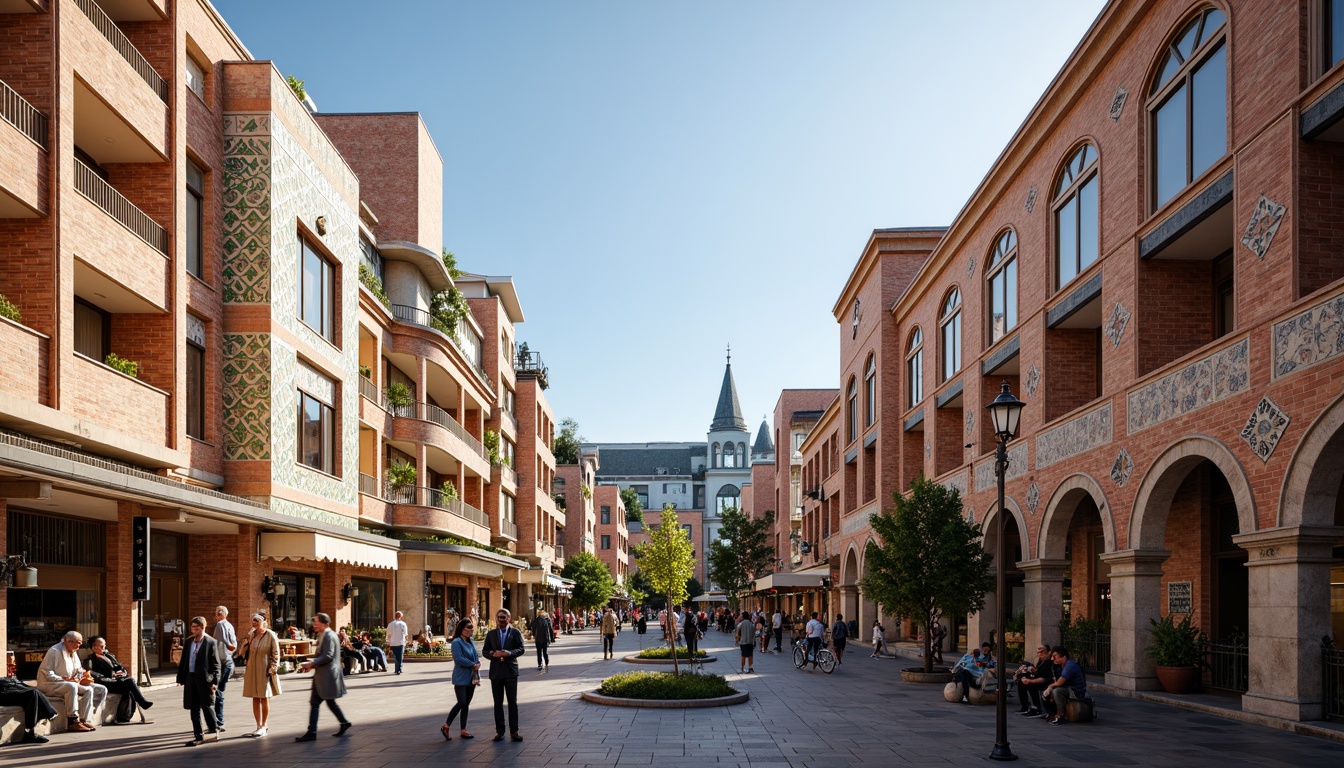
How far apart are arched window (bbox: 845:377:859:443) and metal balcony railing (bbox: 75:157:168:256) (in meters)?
32.6

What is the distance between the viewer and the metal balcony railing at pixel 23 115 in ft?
53.5

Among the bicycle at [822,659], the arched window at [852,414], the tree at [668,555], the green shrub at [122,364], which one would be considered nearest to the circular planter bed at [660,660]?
the tree at [668,555]

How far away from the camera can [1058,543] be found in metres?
23.9

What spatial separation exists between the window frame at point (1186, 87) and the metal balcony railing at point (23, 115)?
1863 centimetres

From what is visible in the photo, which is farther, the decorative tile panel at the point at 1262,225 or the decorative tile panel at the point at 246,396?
the decorative tile panel at the point at 246,396

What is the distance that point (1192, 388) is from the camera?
1730 cm

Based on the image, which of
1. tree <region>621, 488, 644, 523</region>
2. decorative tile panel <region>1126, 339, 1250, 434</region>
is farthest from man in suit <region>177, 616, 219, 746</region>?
tree <region>621, 488, 644, 523</region>

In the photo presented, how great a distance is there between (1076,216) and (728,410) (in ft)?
455

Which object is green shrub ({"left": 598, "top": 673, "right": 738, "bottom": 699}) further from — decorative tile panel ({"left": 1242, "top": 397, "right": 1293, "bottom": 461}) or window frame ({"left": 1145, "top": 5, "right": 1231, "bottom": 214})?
window frame ({"left": 1145, "top": 5, "right": 1231, "bottom": 214})

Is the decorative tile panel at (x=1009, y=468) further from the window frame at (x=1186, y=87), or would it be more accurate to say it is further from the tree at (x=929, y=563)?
the window frame at (x=1186, y=87)

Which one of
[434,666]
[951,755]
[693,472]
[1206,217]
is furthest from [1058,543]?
[693,472]

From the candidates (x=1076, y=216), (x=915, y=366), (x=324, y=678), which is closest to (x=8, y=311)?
(x=324, y=678)

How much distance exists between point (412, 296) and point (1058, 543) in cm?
2484

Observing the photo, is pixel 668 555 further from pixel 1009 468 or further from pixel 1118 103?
pixel 1118 103
